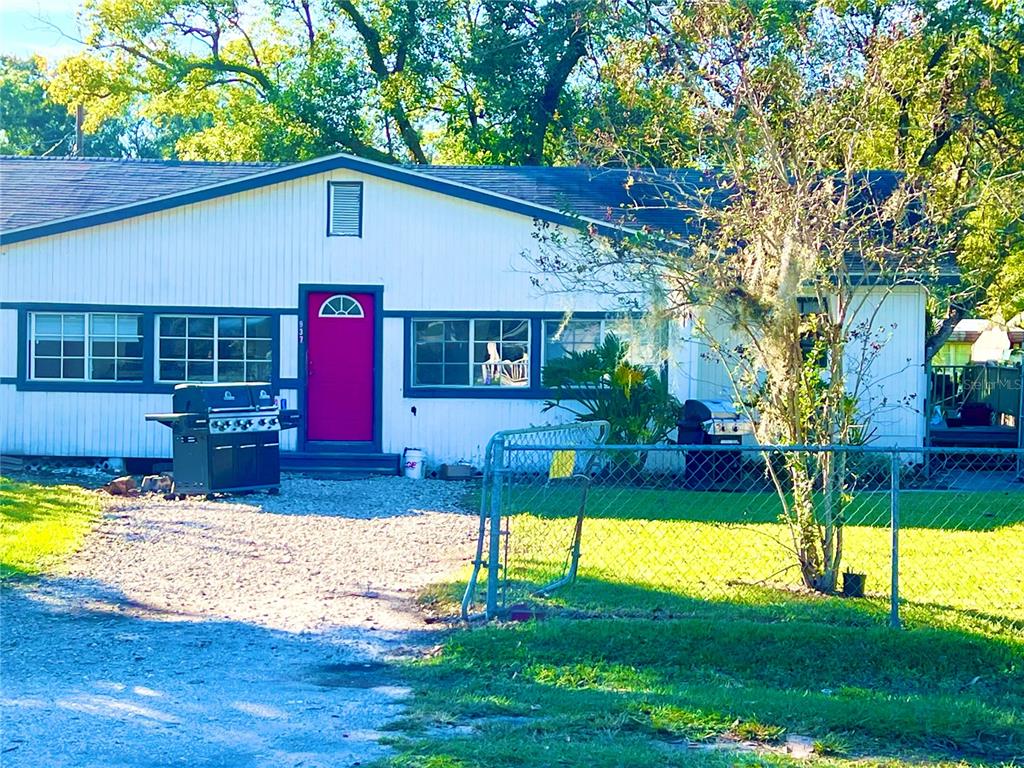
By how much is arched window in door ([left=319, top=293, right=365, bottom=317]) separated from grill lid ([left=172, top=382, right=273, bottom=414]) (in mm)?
3198

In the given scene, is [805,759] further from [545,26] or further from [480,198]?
[545,26]

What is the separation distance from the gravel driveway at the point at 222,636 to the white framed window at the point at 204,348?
4561 mm

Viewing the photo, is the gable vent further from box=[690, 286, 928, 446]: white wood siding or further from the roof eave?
box=[690, 286, 928, 446]: white wood siding

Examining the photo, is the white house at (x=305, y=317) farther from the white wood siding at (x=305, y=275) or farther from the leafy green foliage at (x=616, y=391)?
the leafy green foliage at (x=616, y=391)

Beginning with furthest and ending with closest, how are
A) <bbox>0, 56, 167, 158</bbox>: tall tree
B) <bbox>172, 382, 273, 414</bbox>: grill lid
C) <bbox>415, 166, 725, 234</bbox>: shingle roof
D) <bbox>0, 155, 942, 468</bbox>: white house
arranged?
<bbox>0, 56, 167, 158</bbox>: tall tree, <bbox>415, 166, 725, 234</bbox>: shingle roof, <bbox>0, 155, 942, 468</bbox>: white house, <bbox>172, 382, 273, 414</bbox>: grill lid

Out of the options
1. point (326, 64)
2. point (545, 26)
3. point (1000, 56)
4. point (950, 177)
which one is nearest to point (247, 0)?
point (326, 64)

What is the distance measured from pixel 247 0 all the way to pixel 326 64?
177 inches

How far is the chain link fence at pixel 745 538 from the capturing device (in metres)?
8.53

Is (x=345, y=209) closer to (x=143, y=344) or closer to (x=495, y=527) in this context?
(x=143, y=344)

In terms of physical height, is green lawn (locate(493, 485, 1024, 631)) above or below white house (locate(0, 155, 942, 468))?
below

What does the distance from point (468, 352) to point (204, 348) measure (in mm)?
3890

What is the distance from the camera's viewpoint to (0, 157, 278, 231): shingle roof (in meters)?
19.1

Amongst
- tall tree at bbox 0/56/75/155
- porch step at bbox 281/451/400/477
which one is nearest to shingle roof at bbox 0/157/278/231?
porch step at bbox 281/451/400/477

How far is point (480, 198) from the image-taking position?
17.5 metres
